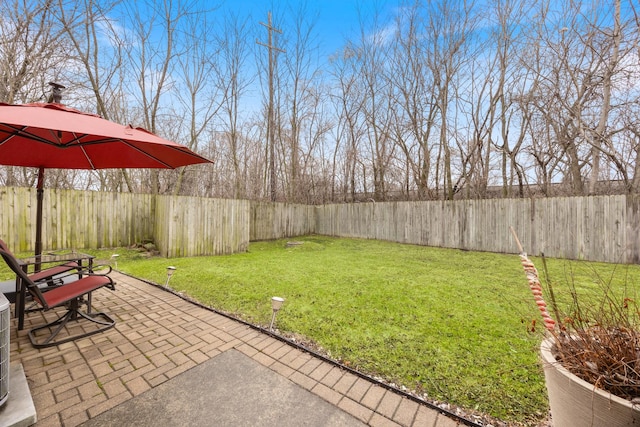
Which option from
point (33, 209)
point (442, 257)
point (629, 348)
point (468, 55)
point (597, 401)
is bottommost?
point (442, 257)

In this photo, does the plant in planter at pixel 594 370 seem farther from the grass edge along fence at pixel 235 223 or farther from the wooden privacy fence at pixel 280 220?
the wooden privacy fence at pixel 280 220

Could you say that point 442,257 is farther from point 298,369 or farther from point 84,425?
point 84,425

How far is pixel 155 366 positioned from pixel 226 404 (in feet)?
2.40

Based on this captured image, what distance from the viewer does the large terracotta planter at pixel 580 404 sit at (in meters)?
0.95

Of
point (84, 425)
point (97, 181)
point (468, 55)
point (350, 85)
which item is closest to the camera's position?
point (84, 425)

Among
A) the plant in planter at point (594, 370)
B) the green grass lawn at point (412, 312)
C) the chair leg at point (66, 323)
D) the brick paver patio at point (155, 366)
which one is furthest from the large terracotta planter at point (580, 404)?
the chair leg at point (66, 323)

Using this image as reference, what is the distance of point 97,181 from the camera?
1083 centimetres

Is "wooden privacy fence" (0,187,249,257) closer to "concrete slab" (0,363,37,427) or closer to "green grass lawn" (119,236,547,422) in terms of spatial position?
"green grass lawn" (119,236,547,422)

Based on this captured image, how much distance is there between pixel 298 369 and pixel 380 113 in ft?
35.7

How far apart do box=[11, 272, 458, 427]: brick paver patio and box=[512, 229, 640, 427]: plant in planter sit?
0.61 meters

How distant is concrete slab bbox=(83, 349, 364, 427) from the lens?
4.84ft

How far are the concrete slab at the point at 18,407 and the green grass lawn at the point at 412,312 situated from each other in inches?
62.0

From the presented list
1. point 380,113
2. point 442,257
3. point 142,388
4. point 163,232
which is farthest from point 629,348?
point 380,113

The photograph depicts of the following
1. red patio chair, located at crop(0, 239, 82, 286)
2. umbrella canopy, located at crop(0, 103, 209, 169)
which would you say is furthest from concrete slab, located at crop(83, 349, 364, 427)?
red patio chair, located at crop(0, 239, 82, 286)
